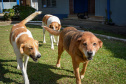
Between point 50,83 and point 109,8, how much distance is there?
11.4 meters

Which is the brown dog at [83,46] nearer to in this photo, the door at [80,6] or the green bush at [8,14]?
the green bush at [8,14]

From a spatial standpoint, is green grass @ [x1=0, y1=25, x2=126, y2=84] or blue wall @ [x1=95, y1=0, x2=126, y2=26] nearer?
green grass @ [x1=0, y1=25, x2=126, y2=84]

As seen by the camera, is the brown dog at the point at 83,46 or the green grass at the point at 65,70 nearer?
the brown dog at the point at 83,46

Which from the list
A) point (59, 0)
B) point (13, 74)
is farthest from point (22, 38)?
point (59, 0)

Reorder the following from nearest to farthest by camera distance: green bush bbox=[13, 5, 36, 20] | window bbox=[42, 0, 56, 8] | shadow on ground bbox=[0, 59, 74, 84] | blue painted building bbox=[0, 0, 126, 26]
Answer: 1. shadow on ground bbox=[0, 59, 74, 84]
2. blue painted building bbox=[0, 0, 126, 26]
3. green bush bbox=[13, 5, 36, 20]
4. window bbox=[42, 0, 56, 8]

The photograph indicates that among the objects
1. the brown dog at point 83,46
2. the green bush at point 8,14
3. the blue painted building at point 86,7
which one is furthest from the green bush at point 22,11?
the brown dog at point 83,46

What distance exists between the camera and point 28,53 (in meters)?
3.66

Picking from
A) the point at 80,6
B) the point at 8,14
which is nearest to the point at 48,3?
the point at 80,6

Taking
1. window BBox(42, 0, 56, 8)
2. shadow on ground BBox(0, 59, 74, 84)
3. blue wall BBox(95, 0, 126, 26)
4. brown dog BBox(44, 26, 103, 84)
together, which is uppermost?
window BBox(42, 0, 56, 8)

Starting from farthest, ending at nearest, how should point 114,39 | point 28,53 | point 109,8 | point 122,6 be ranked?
point 109,8, point 122,6, point 114,39, point 28,53

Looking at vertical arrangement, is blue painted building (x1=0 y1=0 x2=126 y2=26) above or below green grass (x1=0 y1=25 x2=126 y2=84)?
above

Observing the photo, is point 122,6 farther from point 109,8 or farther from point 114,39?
point 114,39

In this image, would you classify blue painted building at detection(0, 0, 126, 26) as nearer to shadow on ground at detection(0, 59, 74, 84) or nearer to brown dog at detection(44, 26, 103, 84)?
shadow on ground at detection(0, 59, 74, 84)

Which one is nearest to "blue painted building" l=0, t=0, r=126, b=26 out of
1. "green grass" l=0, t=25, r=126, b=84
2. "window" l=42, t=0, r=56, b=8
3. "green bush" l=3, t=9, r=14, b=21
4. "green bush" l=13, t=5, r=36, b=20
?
"window" l=42, t=0, r=56, b=8
